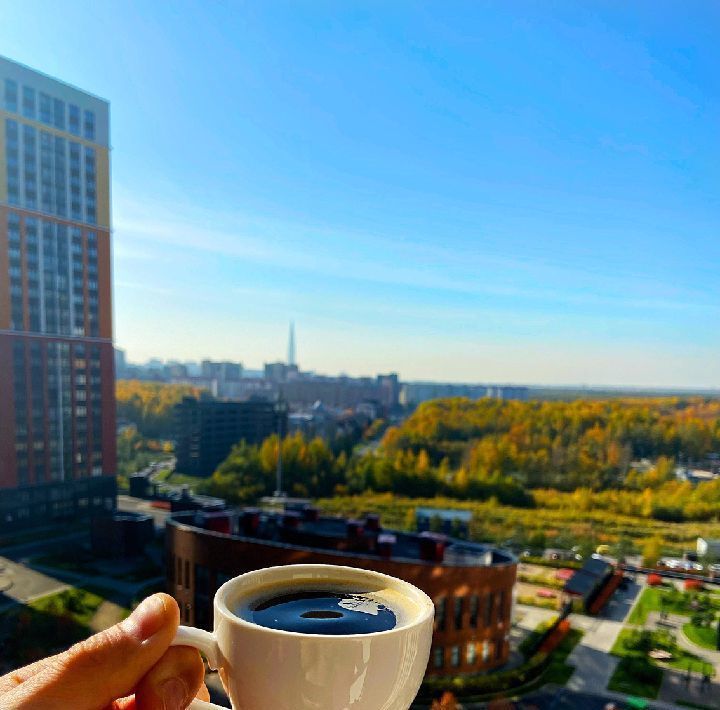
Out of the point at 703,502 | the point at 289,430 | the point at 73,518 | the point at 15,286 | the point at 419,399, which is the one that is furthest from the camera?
the point at 419,399

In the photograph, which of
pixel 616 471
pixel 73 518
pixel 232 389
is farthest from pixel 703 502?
pixel 232 389

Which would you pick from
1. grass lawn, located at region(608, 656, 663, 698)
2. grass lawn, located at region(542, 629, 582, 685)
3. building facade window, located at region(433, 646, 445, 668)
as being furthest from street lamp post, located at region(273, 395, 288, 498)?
grass lawn, located at region(608, 656, 663, 698)

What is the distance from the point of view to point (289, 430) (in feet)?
31.3

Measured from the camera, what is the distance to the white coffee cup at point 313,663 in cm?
23

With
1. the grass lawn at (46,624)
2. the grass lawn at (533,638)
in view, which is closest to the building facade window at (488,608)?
the grass lawn at (533,638)

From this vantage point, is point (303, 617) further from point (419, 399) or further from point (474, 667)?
point (419, 399)

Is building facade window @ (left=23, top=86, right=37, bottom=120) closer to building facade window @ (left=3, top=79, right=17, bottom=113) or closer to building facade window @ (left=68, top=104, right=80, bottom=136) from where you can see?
building facade window @ (left=3, top=79, right=17, bottom=113)

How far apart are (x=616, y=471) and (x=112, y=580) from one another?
7014mm

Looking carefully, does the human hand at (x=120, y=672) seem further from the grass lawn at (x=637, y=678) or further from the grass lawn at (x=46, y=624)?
the grass lawn at (x=637, y=678)

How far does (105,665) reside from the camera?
0.25 metres

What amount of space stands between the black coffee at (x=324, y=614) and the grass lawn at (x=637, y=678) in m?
3.90

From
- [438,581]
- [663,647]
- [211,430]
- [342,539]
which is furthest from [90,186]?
[663,647]

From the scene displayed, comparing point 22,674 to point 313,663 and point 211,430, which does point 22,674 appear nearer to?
point 313,663

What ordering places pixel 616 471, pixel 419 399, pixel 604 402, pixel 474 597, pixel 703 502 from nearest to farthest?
pixel 474 597 → pixel 703 502 → pixel 616 471 → pixel 604 402 → pixel 419 399
